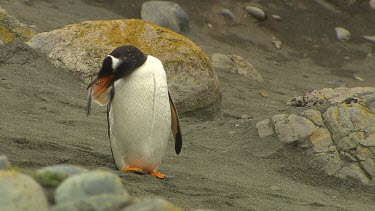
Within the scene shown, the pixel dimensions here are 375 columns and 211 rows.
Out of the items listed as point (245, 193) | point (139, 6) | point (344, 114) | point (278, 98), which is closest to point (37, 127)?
point (245, 193)

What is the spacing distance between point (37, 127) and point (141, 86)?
1184mm

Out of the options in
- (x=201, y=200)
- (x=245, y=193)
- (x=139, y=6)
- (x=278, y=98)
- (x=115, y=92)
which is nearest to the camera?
(x=201, y=200)

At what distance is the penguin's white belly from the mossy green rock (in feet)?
11.2

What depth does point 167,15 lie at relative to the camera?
1280 cm

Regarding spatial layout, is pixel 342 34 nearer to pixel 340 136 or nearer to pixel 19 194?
pixel 340 136

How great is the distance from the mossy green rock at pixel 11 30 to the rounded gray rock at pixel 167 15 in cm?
411

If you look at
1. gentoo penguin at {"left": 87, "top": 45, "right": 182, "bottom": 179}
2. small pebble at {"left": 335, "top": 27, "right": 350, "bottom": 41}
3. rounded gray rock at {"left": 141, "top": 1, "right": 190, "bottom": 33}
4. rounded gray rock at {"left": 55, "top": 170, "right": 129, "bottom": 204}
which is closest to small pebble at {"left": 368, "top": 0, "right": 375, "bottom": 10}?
small pebble at {"left": 335, "top": 27, "right": 350, "bottom": 41}

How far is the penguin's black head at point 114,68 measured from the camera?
502 cm

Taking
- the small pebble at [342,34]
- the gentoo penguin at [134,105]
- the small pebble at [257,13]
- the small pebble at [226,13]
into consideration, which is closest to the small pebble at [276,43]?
the small pebble at [257,13]

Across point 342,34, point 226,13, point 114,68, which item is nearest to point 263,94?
point 226,13

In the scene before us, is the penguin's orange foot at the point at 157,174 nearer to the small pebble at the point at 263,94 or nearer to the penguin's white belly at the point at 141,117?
the penguin's white belly at the point at 141,117

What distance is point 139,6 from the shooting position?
13.5 metres

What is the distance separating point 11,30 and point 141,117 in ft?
12.5

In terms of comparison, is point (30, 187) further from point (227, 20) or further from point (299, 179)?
point (227, 20)
